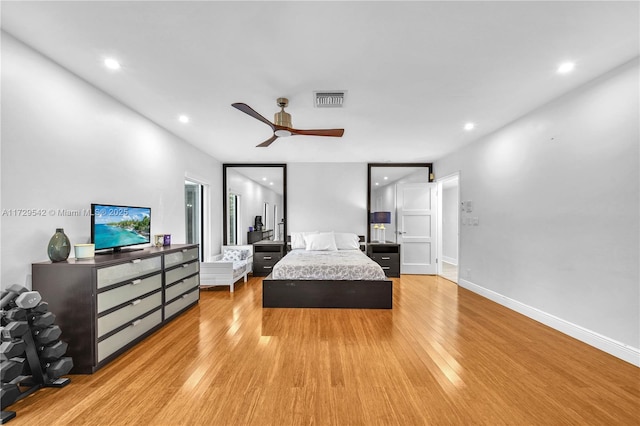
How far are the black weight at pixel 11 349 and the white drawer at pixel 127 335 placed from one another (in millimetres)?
446

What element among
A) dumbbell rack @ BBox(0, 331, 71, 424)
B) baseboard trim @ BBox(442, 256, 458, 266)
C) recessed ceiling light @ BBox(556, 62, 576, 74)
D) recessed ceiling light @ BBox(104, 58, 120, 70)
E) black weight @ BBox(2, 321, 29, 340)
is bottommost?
baseboard trim @ BBox(442, 256, 458, 266)

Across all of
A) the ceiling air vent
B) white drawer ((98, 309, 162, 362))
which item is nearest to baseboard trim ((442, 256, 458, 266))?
the ceiling air vent

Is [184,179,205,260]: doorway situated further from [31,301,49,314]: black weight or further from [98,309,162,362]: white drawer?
[31,301,49,314]: black weight

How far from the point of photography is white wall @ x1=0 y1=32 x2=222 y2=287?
1.95 meters

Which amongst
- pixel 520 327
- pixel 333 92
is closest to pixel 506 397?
pixel 520 327

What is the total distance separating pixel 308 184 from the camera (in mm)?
6223

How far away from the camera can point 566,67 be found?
7.71 feet

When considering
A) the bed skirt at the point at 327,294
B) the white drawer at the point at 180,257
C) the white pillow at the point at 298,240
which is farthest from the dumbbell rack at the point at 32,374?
the white pillow at the point at 298,240

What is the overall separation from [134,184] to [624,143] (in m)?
5.07

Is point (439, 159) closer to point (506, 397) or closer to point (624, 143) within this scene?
point (624, 143)

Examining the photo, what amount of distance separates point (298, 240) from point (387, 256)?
197 centimetres

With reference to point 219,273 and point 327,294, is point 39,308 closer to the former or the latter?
point 219,273

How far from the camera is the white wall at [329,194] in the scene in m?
6.22

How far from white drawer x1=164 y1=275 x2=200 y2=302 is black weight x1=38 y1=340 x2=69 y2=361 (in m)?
1.09
